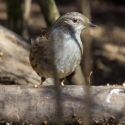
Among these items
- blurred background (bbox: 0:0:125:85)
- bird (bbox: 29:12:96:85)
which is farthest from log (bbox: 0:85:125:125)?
blurred background (bbox: 0:0:125:85)

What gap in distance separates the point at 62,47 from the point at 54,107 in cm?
94

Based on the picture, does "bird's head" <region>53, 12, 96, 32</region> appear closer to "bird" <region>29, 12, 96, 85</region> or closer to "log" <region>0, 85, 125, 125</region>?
"bird" <region>29, 12, 96, 85</region>

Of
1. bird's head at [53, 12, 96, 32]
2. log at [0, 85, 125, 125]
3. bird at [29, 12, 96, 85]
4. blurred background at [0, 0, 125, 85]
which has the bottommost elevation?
log at [0, 85, 125, 125]

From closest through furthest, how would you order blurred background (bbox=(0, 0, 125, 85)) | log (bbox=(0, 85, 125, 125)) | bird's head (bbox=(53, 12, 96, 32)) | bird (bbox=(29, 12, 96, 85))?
Answer: log (bbox=(0, 85, 125, 125)), bird (bbox=(29, 12, 96, 85)), bird's head (bbox=(53, 12, 96, 32)), blurred background (bbox=(0, 0, 125, 85))

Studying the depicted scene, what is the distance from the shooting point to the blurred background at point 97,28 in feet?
19.4

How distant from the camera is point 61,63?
14.6 ft

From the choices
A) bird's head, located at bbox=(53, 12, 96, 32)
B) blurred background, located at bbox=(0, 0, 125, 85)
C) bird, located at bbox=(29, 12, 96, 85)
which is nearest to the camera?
bird, located at bbox=(29, 12, 96, 85)

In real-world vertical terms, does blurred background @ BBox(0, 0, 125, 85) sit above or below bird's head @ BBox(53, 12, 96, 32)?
above

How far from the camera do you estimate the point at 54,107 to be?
12.2 feet

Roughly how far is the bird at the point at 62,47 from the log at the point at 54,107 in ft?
2.21

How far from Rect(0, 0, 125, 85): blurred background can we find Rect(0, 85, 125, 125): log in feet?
4.89

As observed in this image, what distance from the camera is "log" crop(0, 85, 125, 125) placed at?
3.72 metres

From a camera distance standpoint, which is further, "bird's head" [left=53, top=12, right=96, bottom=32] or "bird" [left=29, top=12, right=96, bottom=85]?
"bird's head" [left=53, top=12, right=96, bottom=32]

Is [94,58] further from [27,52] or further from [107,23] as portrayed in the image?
[27,52]
